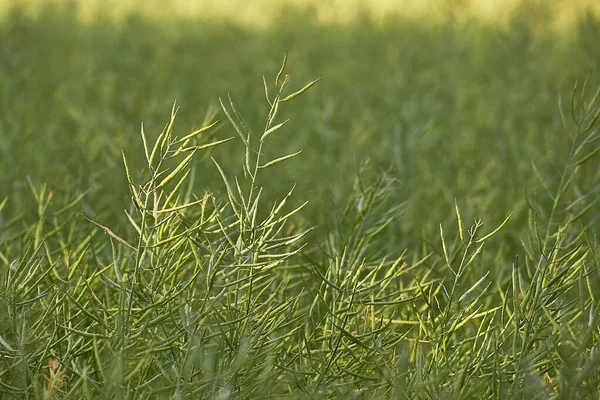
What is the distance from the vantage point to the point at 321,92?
2.12 metres

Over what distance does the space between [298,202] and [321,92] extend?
3.01 feet

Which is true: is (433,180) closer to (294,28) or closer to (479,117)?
(479,117)

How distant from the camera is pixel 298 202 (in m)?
1.25

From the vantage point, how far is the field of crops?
22.0 inches

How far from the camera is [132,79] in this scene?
201 centimetres

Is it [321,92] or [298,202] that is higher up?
[298,202]

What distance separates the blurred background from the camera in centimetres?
120

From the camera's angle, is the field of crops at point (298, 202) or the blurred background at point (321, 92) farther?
the blurred background at point (321, 92)

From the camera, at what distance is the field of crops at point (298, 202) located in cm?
56

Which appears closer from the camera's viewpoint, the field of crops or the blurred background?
the field of crops

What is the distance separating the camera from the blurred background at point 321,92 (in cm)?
120

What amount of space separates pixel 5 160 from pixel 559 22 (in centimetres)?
214

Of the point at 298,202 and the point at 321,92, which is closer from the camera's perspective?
the point at 298,202

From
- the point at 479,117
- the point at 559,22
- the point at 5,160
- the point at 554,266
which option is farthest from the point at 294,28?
the point at 554,266
